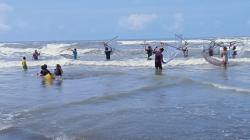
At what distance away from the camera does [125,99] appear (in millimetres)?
14562

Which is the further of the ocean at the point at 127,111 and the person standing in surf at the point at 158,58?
the person standing in surf at the point at 158,58

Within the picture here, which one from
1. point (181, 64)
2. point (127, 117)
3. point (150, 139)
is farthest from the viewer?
point (181, 64)

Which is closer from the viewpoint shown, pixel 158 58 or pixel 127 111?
pixel 127 111

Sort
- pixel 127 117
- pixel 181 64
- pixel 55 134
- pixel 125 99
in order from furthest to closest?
pixel 181 64 < pixel 125 99 < pixel 127 117 < pixel 55 134

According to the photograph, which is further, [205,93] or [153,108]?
[205,93]

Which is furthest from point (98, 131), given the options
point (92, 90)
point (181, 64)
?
point (181, 64)

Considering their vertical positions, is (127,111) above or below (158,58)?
below

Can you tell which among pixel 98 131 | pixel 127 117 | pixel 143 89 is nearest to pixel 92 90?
pixel 143 89

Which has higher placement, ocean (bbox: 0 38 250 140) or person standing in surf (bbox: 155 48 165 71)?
person standing in surf (bbox: 155 48 165 71)

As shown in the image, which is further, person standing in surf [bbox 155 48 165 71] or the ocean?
person standing in surf [bbox 155 48 165 71]

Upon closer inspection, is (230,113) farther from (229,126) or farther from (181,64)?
Answer: (181,64)

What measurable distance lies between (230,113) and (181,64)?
68.5 ft

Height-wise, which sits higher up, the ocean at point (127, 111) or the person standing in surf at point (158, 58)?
the person standing in surf at point (158, 58)

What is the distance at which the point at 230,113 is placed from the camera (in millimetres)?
11461
